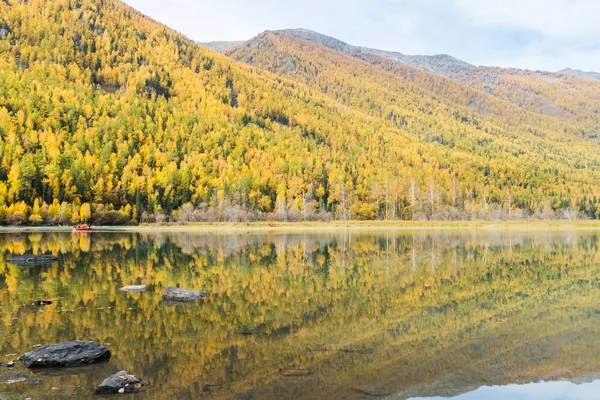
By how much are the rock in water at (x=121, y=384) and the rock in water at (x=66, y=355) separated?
1.81 metres

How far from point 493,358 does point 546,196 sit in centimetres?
19524

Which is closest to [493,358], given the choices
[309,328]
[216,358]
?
[309,328]

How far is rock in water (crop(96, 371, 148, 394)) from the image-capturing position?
11109 millimetres

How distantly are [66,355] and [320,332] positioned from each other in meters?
7.59

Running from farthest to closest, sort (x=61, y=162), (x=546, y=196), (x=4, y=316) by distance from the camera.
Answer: (x=546, y=196)
(x=61, y=162)
(x=4, y=316)

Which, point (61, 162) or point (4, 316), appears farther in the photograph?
point (61, 162)

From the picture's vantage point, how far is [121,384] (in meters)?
11.2

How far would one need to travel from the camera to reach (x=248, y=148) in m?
173

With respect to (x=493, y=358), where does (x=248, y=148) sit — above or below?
above

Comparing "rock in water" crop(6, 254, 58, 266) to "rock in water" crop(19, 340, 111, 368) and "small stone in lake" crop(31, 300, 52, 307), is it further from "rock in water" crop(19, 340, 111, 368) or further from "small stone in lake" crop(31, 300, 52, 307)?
"rock in water" crop(19, 340, 111, 368)

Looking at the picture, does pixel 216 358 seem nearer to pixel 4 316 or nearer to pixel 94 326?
pixel 94 326

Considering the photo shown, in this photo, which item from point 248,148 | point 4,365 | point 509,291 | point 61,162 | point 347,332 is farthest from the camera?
point 248,148

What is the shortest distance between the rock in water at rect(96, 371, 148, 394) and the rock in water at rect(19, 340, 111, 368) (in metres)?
1.81

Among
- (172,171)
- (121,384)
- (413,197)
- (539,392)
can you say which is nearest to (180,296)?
(121,384)
